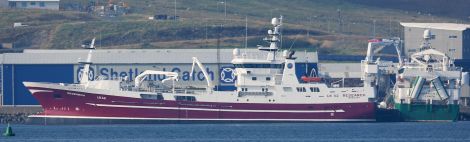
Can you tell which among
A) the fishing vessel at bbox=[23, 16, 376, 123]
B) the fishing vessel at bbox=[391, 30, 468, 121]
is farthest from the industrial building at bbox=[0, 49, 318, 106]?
the fishing vessel at bbox=[391, 30, 468, 121]

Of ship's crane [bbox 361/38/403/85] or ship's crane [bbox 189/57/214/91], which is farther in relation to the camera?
ship's crane [bbox 361/38/403/85]

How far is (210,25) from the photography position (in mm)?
139875

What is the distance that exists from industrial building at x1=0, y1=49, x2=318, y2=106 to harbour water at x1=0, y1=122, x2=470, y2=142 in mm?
11173

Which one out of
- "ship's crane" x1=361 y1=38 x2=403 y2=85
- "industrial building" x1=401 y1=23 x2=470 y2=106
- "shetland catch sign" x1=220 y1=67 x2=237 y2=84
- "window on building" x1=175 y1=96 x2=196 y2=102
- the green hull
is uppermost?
"industrial building" x1=401 y1=23 x2=470 y2=106

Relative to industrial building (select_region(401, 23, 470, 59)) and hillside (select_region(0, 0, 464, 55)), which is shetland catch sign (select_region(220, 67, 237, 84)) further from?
industrial building (select_region(401, 23, 470, 59))

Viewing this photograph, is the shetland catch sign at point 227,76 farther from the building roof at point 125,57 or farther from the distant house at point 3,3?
the distant house at point 3,3

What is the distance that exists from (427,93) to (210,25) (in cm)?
5182

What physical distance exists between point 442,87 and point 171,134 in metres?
22.4

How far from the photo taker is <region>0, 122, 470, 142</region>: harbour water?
7131cm

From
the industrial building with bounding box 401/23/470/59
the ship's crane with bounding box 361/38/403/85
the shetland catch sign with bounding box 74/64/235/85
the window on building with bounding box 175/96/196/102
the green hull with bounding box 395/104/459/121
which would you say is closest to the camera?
the window on building with bounding box 175/96/196/102

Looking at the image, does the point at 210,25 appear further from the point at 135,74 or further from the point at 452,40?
the point at 135,74

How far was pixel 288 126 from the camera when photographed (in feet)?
276

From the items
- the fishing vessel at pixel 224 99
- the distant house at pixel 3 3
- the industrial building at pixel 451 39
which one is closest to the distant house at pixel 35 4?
the distant house at pixel 3 3

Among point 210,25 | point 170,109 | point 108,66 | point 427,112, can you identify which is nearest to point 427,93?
point 427,112
